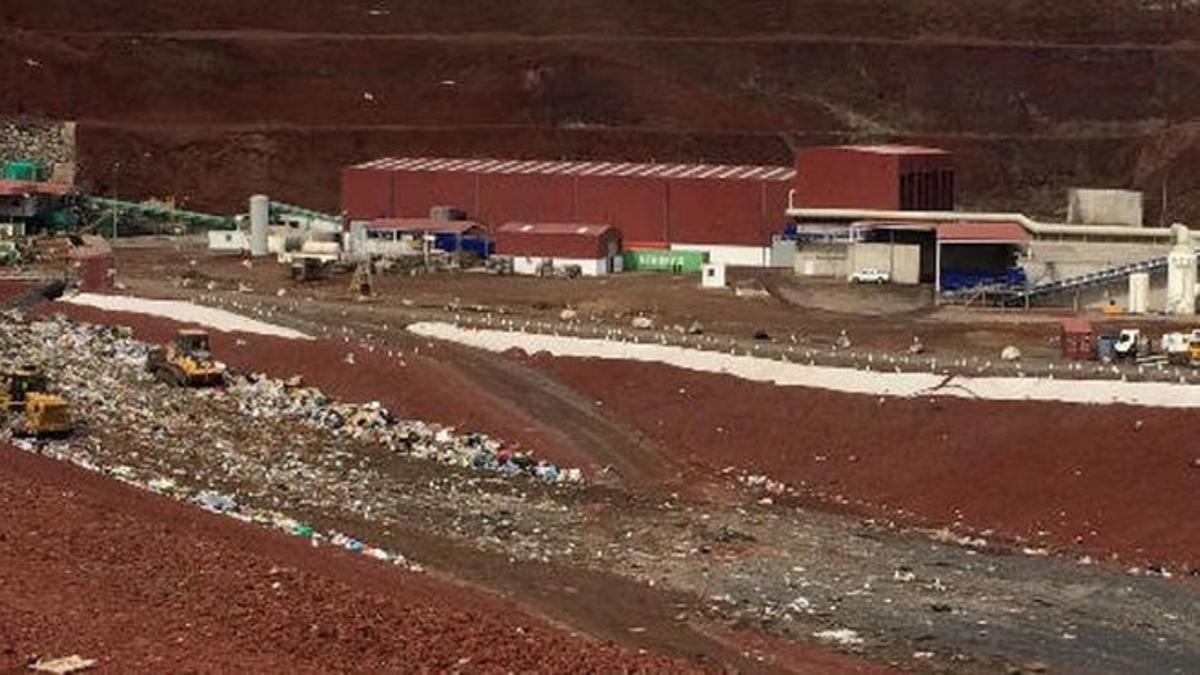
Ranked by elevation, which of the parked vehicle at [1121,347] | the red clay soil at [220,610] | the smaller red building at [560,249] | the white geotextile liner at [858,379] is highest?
the smaller red building at [560,249]

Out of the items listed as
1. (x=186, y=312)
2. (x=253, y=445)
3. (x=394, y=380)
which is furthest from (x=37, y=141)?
(x=253, y=445)

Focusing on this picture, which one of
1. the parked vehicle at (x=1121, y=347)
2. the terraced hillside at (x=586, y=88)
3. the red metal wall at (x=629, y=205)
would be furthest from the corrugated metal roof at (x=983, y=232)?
the terraced hillside at (x=586, y=88)

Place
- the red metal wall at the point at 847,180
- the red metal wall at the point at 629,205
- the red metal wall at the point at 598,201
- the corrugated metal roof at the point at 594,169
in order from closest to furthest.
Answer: the red metal wall at the point at 847,180 < the red metal wall at the point at 598,201 < the corrugated metal roof at the point at 594,169 < the red metal wall at the point at 629,205

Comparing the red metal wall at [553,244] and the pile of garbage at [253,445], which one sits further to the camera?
the red metal wall at [553,244]

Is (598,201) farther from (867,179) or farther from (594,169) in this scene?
(867,179)

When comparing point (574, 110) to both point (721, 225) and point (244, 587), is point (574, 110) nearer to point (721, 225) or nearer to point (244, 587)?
point (721, 225)

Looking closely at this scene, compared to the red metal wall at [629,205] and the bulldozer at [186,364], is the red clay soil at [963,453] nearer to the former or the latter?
the bulldozer at [186,364]
